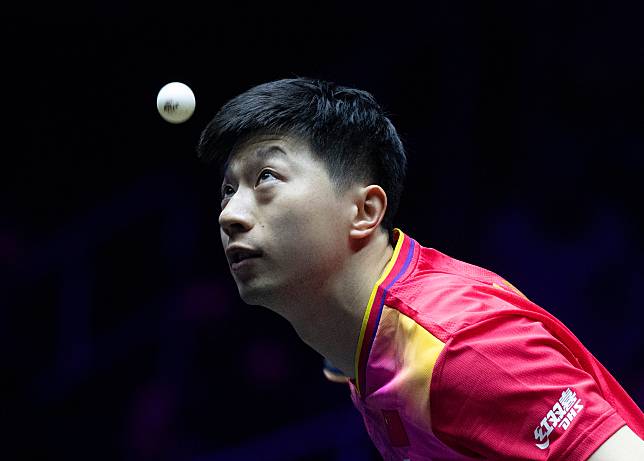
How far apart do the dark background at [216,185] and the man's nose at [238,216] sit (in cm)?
147

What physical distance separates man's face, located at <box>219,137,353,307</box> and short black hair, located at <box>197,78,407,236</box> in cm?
5

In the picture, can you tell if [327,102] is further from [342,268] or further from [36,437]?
[36,437]

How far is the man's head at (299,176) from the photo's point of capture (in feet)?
5.13

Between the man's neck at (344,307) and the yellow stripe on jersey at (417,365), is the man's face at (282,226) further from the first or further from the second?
the yellow stripe on jersey at (417,365)

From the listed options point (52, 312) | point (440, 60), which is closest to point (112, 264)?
point (52, 312)

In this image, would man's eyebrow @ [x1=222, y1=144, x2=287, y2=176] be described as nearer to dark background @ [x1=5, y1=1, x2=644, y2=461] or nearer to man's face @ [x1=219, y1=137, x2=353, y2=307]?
man's face @ [x1=219, y1=137, x2=353, y2=307]

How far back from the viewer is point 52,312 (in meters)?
3.14

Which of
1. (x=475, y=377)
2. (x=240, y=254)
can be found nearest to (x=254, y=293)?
(x=240, y=254)

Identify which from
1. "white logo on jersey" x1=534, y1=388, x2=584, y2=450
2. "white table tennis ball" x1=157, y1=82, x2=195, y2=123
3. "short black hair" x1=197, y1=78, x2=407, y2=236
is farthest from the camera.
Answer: "white table tennis ball" x1=157, y1=82, x2=195, y2=123

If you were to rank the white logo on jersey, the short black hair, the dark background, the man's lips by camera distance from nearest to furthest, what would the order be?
the white logo on jersey < the man's lips < the short black hair < the dark background

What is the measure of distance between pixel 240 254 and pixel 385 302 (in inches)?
11.0

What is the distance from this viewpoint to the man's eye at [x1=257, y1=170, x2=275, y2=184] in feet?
5.24

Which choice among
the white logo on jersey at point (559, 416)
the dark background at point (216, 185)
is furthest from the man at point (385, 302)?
the dark background at point (216, 185)

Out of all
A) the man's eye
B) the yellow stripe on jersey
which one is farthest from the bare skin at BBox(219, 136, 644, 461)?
the yellow stripe on jersey
